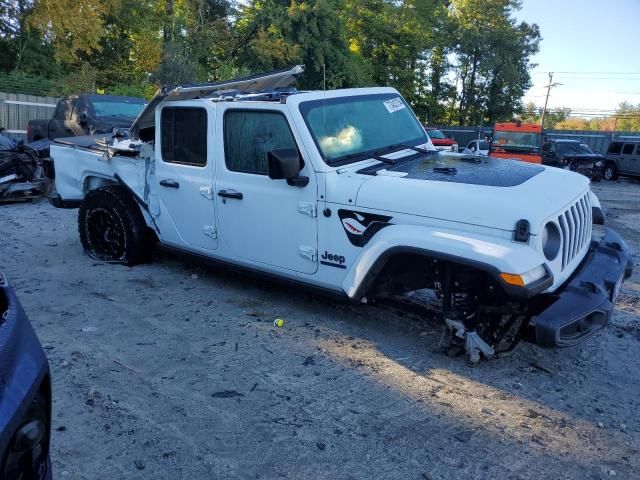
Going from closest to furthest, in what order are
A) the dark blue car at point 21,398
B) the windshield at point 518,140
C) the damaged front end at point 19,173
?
1. the dark blue car at point 21,398
2. the damaged front end at point 19,173
3. the windshield at point 518,140

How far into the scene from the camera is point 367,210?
3662 mm

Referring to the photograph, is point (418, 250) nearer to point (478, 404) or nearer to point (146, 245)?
point (478, 404)

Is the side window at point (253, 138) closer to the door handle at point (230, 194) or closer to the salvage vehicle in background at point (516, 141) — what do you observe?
the door handle at point (230, 194)

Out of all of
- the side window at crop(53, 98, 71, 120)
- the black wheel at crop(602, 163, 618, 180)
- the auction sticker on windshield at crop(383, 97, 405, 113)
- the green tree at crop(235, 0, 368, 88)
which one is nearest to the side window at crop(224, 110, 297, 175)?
the auction sticker on windshield at crop(383, 97, 405, 113)

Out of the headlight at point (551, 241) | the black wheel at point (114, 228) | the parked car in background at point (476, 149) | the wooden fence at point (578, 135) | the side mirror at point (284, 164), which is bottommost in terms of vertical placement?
A: the black wheel at point (114, 228)

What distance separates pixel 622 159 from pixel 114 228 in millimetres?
20813

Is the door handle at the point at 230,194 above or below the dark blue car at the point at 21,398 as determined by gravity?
above

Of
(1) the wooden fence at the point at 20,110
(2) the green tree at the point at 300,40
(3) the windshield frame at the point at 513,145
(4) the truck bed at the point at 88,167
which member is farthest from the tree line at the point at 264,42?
(3) the windshield frame at the point at 513,145

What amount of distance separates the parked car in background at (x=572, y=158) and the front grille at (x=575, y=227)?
635 inches

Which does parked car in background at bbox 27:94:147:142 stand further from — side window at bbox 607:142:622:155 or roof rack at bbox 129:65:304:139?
side window at bbox 607:142:622:155

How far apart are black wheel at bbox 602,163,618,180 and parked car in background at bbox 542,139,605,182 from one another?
1.05 m

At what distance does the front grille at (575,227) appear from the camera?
339 cm

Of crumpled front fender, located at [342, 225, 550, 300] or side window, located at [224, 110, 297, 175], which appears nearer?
crumpled front fender, located at [342, 225, 550, 300]

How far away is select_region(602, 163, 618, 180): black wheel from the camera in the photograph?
21.4m
